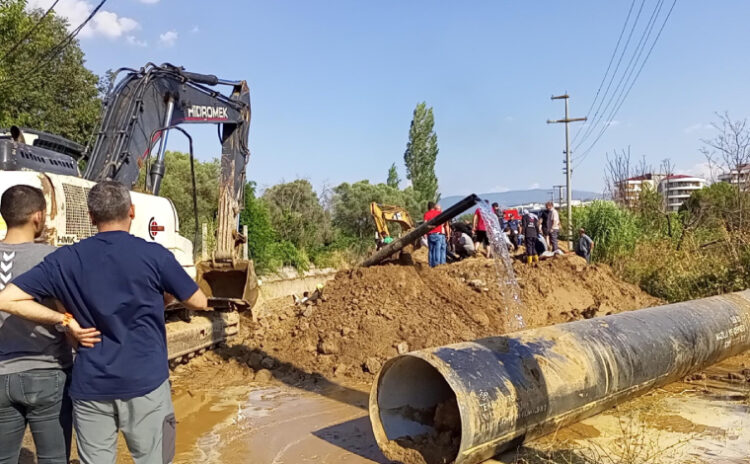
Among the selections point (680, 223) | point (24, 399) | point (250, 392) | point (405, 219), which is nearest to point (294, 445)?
point (250, 392)

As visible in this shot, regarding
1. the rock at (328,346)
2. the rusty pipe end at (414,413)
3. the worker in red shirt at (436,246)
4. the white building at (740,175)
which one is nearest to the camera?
the rusty pipe end at (414,413)

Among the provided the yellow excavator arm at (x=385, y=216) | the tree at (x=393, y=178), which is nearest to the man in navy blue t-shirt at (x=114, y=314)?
the yellow excavator arm at (x=385, y=216)

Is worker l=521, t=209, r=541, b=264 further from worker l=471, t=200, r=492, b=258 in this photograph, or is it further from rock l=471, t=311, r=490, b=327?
rock l=471, t=311, r=490, b=327

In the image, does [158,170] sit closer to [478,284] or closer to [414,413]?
[414,413]

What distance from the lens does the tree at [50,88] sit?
15.8 meters

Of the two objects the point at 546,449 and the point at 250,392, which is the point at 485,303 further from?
the point at 546,449

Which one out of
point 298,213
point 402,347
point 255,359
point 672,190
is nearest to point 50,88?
point 298,213

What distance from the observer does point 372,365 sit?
7.66 meters

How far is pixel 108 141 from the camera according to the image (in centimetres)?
755

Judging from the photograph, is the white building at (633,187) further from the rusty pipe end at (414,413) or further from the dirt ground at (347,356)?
the rusty pipe end at (414,413)

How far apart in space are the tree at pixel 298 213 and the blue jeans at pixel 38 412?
1962 centimetres

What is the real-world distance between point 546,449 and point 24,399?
3669 millimetres

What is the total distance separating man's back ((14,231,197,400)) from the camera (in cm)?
283

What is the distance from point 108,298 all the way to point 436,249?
10.3 metres
